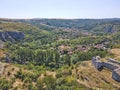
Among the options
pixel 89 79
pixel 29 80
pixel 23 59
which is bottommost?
pixel 23 59

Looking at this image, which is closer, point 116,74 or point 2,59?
point 116,74

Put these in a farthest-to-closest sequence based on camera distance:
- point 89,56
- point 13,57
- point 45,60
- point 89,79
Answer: point 13,57 → point 45,60 → point 89,56 → point 89,79

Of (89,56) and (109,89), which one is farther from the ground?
(109,89)

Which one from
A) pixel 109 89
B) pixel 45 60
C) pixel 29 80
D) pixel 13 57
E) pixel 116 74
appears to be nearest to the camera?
pixel 109 89

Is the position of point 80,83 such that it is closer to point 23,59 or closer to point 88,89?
point 88,89

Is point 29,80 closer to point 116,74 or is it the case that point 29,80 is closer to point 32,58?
point 116,74

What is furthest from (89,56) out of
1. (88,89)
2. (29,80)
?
(88,89)

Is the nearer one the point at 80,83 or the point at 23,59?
the point at 80,83

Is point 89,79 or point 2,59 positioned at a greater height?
point 89,79

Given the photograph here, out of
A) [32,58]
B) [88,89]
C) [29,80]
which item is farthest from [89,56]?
[88,89]
